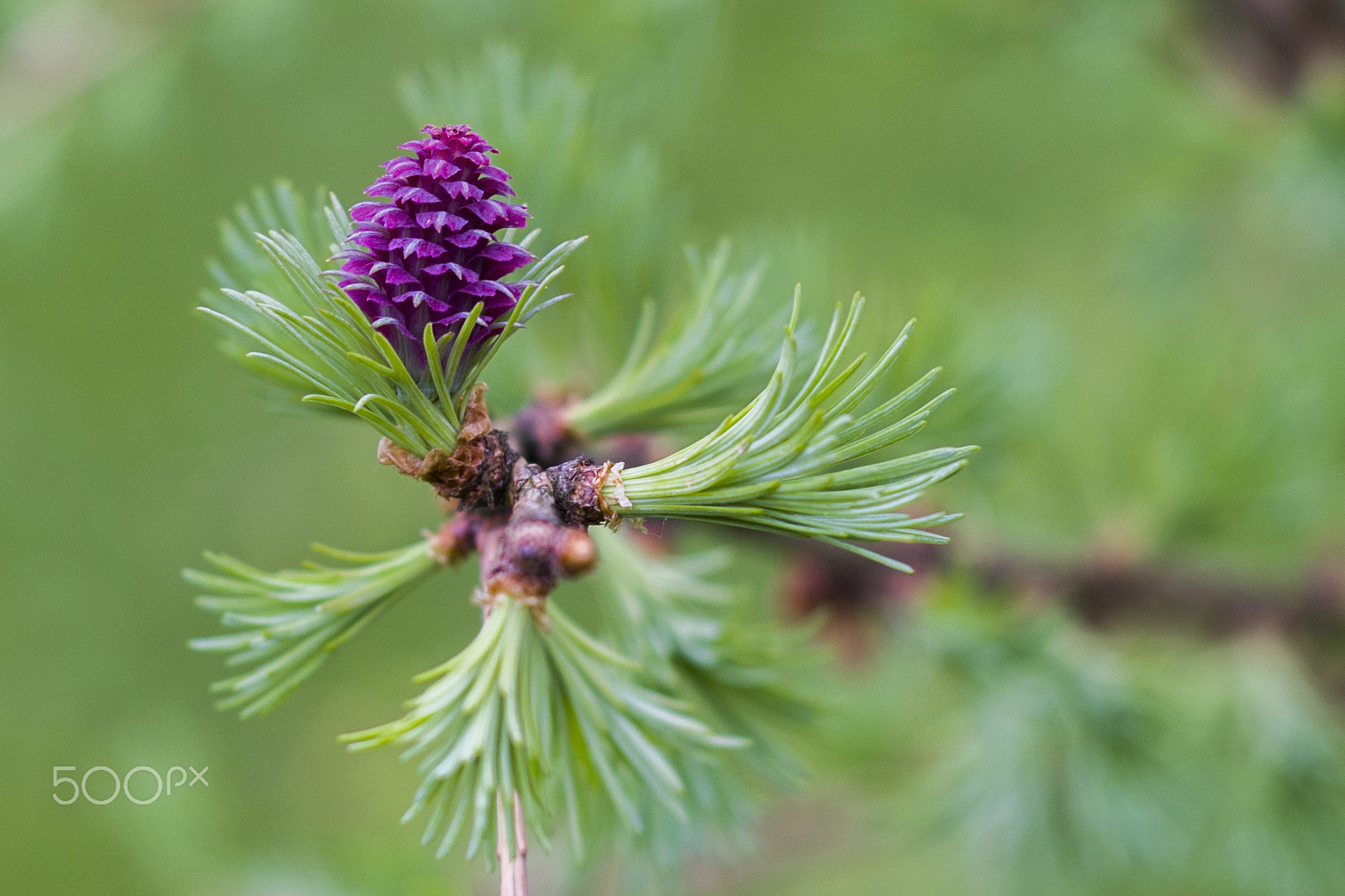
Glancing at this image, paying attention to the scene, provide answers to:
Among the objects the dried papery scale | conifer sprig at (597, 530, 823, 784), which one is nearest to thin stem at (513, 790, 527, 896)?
the dried papery scale

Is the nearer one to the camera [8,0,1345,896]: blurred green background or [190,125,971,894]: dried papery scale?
[190,125,971,894]: dried papery scale

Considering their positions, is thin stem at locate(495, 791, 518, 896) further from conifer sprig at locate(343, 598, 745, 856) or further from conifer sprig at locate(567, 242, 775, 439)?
conifer sprig at locate(567, 242, 775, 439)

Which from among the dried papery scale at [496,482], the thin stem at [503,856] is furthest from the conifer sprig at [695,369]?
the thin stem at [503,856]

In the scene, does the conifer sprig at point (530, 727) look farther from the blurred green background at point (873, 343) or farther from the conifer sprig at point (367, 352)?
the blurred green background at point (873, 343)

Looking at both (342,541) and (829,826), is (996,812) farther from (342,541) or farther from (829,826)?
(342,541)

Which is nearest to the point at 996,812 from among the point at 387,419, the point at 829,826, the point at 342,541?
the point at 829,826

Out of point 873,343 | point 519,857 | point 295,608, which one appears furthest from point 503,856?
point 873,343

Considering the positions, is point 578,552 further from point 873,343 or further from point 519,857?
point 873,343
